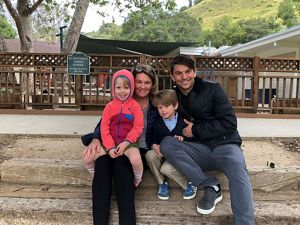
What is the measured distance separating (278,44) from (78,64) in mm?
7952

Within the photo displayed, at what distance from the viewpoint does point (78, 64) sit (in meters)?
7.39

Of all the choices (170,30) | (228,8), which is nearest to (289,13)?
(170,30)

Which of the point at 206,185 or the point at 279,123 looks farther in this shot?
the point at 279,123

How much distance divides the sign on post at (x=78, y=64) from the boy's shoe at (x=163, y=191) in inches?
192

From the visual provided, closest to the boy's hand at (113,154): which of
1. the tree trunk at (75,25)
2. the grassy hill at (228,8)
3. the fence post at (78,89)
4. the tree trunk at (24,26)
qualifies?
the fence post at (78,89)

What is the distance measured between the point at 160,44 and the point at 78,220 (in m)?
12.7

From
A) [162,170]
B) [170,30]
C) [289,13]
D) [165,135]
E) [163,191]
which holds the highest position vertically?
[289,13]

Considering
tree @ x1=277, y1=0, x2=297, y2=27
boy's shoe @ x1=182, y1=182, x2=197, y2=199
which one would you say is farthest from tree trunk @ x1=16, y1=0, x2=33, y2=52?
tree @ x1=277, y1=0, x2=297, y2=27

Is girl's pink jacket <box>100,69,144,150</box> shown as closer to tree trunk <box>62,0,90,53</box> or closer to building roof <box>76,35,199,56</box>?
tree trunk <box>62,0,90,53</box>

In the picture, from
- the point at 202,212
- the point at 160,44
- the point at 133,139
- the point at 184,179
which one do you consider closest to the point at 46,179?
the point at 133,139

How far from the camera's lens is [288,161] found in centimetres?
389

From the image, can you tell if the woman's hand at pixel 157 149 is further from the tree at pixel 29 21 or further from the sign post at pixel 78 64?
the tree at pixel 29 21

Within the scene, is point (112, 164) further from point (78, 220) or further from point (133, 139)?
point (78, 220)

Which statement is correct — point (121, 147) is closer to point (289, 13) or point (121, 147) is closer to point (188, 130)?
point (188, 130)
